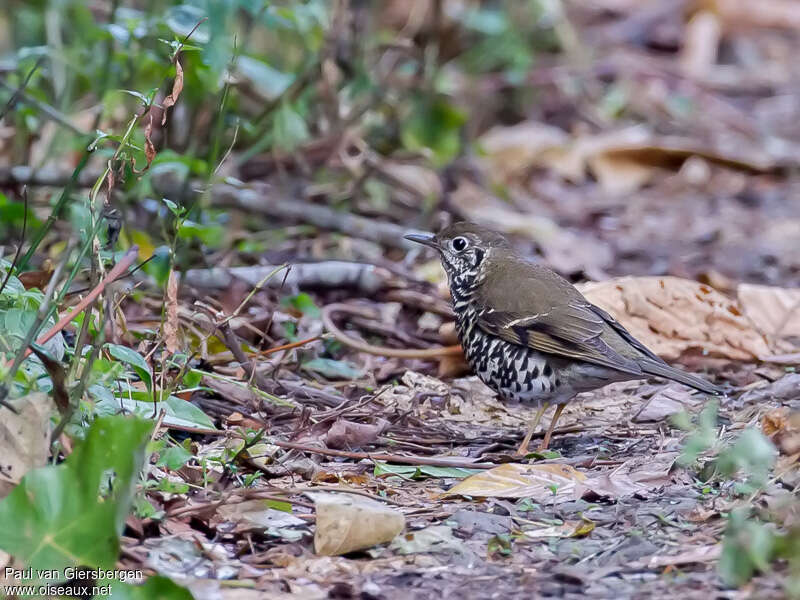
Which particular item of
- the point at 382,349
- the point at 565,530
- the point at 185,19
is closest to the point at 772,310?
the point at 382,349

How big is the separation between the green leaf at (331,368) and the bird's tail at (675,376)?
133cm

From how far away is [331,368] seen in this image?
516 centimetres

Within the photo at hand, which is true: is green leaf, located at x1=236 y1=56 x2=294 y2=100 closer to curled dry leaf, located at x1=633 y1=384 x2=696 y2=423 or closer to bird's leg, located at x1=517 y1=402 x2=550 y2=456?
bird's leg, located at x1=517 y1=402 x2=550 y2=456

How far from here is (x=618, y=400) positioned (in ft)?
17.1

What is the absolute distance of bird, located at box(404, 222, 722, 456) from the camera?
460 cm

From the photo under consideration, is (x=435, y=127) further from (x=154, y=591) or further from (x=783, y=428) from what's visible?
(x=154, y=591)

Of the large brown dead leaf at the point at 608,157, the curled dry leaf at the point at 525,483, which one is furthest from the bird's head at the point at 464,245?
the large brown dead leaf at the point at 608,157

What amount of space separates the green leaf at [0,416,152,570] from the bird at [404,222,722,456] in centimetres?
189

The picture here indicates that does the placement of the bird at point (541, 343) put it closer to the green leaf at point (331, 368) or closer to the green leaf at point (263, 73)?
the green leaf at point (331, 368)

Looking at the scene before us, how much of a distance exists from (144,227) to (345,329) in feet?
4.16

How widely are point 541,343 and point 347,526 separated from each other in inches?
63.7

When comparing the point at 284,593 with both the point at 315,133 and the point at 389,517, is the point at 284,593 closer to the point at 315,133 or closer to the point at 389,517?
the point at 389,517

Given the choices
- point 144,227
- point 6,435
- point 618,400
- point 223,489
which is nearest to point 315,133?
point 144,227

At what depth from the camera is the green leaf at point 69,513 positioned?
2.94m
